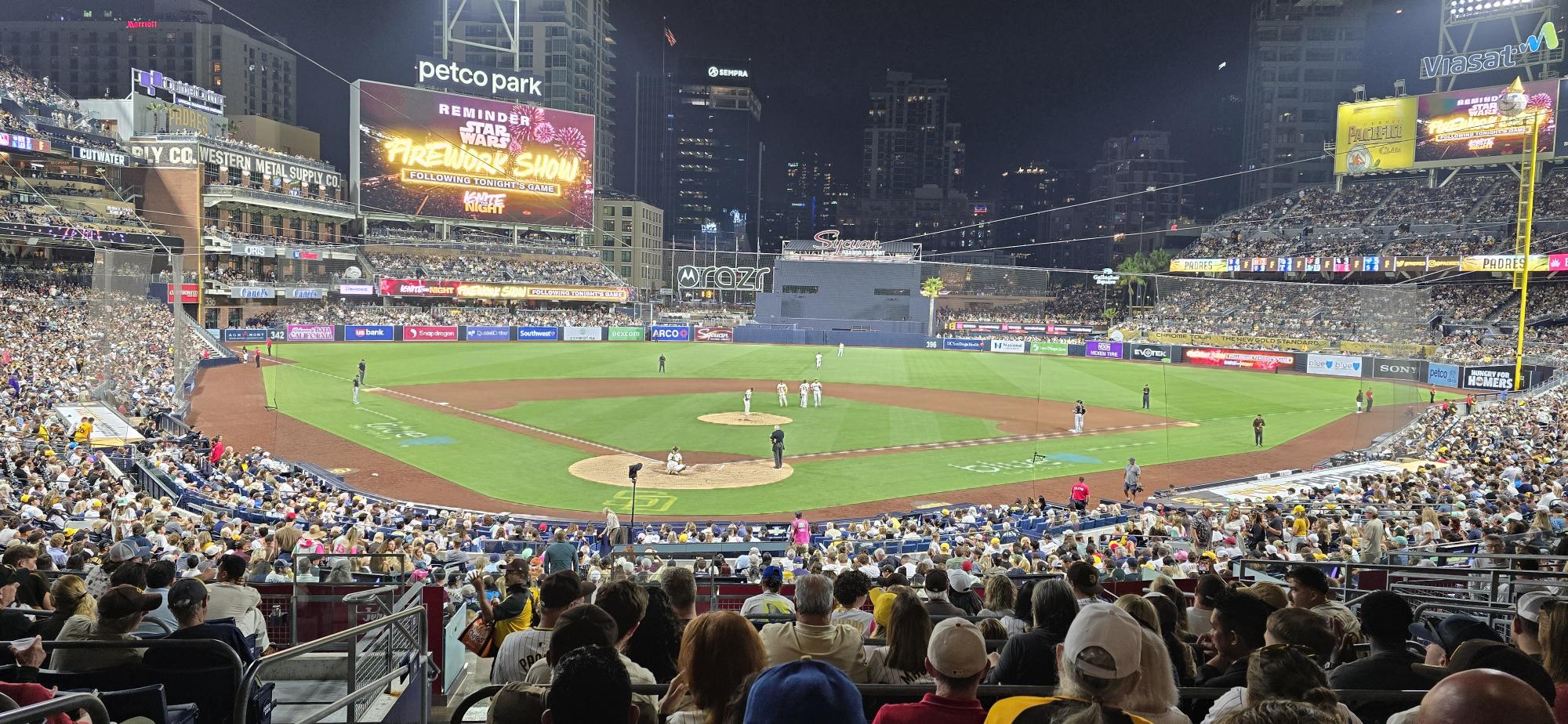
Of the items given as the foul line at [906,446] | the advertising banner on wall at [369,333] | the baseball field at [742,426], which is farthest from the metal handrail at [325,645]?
the advertising banner on wall at [369,333]

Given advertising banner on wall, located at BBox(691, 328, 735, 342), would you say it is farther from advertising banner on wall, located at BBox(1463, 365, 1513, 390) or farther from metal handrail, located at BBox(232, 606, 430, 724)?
metal handrail, located at BBox(232, 606, 430, 724)

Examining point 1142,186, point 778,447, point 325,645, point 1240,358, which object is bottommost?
point 778,447

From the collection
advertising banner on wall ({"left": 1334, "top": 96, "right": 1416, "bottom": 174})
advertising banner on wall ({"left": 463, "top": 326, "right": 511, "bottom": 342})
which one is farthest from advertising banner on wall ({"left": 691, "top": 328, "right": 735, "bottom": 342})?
advertising banner on wall ({"left": 1334, "top": 96, "right": 1416, "bottom": 174})

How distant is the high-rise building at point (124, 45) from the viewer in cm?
12562

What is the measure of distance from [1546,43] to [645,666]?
261 feet

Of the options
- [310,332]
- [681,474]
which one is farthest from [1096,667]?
A: [310,332]

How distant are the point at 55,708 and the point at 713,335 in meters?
79.7

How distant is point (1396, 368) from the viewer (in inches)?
1613

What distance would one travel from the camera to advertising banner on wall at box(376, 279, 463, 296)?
81.0 m

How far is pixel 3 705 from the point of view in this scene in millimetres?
3324

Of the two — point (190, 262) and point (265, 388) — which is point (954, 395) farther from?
point (190, 262)

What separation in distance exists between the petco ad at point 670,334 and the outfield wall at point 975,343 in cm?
7

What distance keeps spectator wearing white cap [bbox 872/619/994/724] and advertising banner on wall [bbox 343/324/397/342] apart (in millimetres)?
75059

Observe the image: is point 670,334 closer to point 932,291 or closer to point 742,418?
point 932,291
